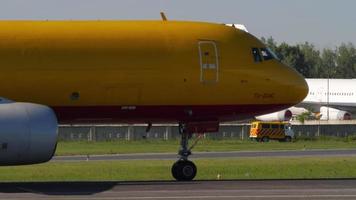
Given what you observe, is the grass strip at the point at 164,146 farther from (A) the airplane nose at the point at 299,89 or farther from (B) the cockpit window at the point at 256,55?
(A) the airplane nose at the point at 299,89

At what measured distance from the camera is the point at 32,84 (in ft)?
91.4

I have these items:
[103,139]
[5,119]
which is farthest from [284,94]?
[103,139]

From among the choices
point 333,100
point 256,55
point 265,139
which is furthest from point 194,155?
point 333,100

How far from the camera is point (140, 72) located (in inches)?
1125

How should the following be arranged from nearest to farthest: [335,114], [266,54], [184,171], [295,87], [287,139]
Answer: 1. [184,171]
2. [295,87]
3. [266,54]
4. [287,139]
5. [335,114]

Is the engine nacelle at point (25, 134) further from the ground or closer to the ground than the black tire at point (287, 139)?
closer to the ground

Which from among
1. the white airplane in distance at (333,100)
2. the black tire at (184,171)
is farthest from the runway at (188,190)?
the white airplane in distance at (333,100)

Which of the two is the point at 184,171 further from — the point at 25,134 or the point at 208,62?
the point at 25,134

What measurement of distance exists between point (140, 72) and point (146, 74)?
167mm

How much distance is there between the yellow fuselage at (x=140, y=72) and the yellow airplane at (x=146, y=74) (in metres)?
0.03

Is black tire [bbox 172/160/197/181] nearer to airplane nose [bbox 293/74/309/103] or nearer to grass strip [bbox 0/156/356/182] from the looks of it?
airplane nose [bbox 293/74/309/103]

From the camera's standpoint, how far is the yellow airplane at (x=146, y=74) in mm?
27984

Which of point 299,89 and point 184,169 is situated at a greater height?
point 299,89

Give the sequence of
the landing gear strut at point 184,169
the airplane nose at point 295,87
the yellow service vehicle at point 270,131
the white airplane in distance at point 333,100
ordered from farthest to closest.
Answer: the white airplane in distance at point 333,100, the yellow service vehicle at point 270,131, the airplane nose at point 295,87, the landing gear strut at point 184,169
